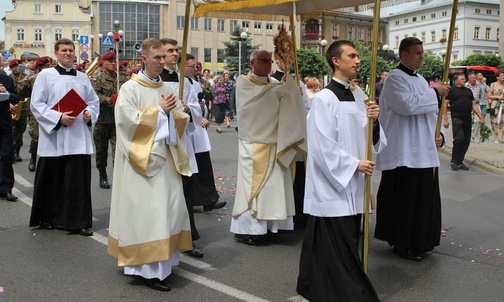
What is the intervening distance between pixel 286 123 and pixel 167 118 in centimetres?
191

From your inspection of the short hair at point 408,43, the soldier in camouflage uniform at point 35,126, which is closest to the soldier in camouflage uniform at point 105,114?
the soldier in camouflage uniform at point 35,126

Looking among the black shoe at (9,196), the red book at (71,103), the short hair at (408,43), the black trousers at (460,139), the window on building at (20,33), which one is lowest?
the black shoe at (9,196)

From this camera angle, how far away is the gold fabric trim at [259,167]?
7055mm

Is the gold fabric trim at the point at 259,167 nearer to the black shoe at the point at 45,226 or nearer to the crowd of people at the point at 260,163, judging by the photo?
the crowd of people at the point at 260,163

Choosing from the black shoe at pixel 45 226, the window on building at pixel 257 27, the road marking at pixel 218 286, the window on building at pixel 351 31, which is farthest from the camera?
the window on building at pixel 257 27

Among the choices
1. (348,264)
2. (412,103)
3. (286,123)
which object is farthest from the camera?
(286,123)

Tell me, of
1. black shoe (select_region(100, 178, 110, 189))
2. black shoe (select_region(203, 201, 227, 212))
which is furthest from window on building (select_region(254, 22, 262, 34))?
black shoe (select_region(203, 201, 227, 212))

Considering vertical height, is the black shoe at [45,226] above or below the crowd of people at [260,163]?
below

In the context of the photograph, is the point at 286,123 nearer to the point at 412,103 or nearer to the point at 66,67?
the point at 412,103

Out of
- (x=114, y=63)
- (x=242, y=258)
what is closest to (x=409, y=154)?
(x=242, y=258)

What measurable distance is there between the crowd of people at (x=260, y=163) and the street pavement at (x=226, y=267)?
21 centimetres

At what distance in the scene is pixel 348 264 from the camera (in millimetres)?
4754

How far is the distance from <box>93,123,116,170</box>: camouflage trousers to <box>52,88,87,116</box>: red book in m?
3.13

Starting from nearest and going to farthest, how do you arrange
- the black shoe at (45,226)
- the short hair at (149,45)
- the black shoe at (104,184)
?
the short hair at (149,45) → the black shoe at (45,226) → the black shoe at (104,184)
